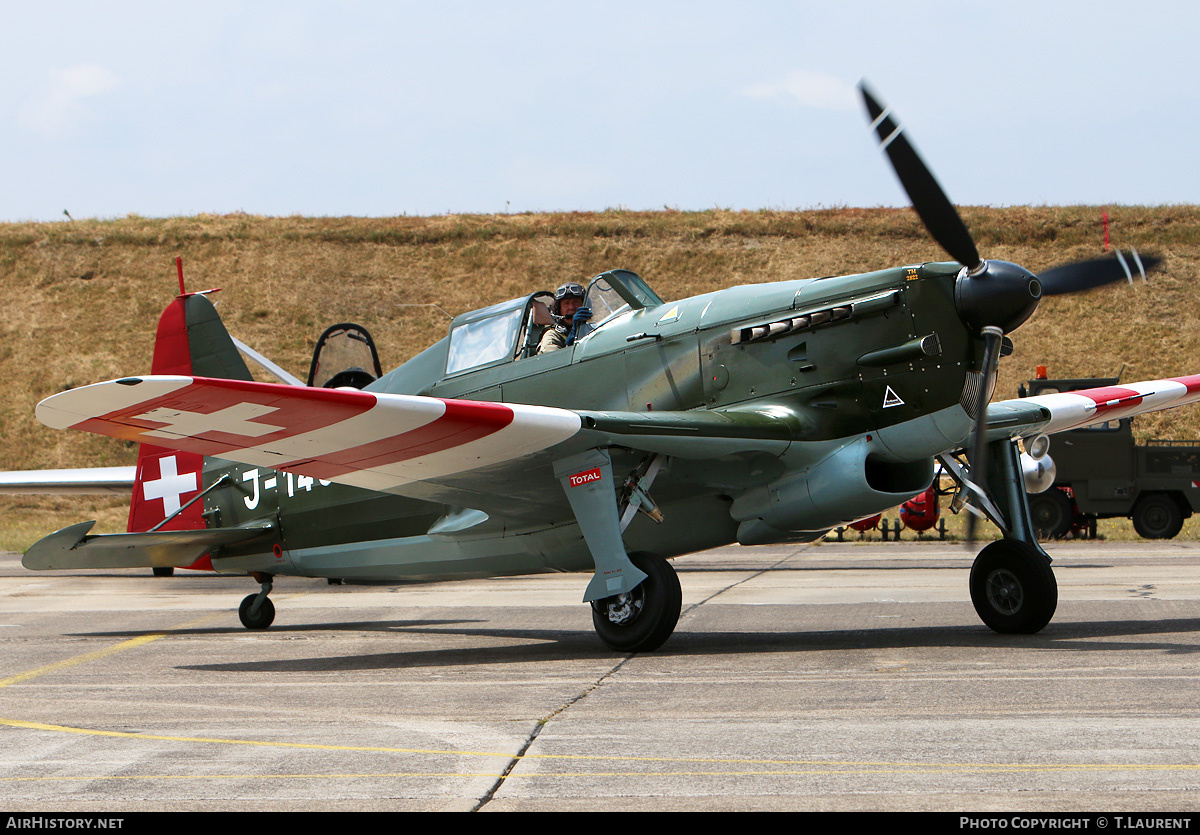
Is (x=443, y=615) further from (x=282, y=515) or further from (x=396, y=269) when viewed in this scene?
(x=396, y=269)

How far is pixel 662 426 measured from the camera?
7.78 m

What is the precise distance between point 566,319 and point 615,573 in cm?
274

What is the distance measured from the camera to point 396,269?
169ft

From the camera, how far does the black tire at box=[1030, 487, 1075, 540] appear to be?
23.5 metres

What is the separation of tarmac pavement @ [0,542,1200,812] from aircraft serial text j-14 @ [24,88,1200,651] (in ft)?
2.62

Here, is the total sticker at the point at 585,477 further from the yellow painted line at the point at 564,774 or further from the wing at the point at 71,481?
the wing at the point at 71,481

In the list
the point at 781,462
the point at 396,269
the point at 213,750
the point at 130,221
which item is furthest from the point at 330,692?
the point at 130,221

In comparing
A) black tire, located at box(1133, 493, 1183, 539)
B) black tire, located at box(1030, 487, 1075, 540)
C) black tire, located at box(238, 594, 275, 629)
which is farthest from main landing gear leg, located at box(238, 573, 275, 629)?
black tire, located at box(1133, 493, 1183, 539)

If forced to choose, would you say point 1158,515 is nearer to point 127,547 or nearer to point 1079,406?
point 1079,406

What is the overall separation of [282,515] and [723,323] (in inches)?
196

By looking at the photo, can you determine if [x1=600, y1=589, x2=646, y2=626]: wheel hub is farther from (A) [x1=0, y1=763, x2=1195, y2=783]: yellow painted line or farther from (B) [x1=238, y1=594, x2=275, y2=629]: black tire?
(B) [x1=238, y1=594, x2=275, y2=629]: black tire

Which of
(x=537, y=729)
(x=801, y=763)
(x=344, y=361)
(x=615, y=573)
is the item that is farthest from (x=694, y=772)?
(x=344, y=361)

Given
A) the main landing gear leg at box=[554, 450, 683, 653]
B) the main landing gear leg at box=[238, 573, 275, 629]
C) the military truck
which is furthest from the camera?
the military truck

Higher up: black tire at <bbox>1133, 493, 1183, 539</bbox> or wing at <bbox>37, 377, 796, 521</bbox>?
wing at <bbox>37, 377, 796, 521</bbox>
